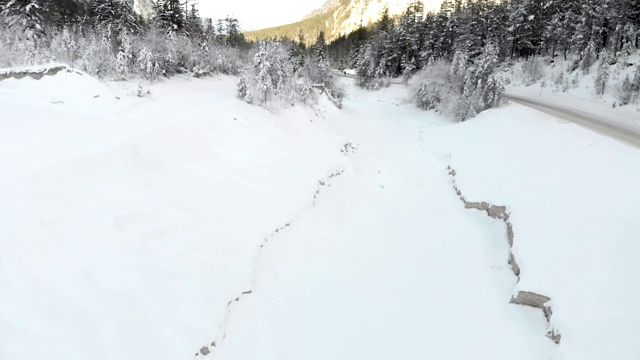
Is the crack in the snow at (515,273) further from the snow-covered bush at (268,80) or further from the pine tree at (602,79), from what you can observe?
the pine tree at (602,79)

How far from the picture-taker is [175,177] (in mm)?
8781

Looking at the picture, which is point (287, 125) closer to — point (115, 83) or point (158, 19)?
point (115, 83)

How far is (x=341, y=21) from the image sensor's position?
174 metres

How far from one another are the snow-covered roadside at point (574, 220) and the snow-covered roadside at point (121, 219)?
5584mm

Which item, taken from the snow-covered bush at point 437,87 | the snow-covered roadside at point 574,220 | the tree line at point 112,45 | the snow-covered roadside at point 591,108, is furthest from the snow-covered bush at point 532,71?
the tree line at point 112,45

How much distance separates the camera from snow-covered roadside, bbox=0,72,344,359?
4914 mm

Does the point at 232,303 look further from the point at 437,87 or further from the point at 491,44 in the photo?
the point at 437,87

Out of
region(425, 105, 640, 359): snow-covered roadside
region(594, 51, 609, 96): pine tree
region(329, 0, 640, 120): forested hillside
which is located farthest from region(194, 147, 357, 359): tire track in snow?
region(594, 51, 609, 96): pine tree

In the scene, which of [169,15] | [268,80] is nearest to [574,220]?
[268,80]

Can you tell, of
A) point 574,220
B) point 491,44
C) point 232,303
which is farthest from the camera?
point 491,44

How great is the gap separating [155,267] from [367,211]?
23.0 ft

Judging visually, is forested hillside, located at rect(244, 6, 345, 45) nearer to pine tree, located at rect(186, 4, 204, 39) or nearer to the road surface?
pine tree, located at rect(186, 4, 204, 39)

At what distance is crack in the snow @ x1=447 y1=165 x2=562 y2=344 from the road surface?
21.5 ft

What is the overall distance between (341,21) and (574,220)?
181 meters
